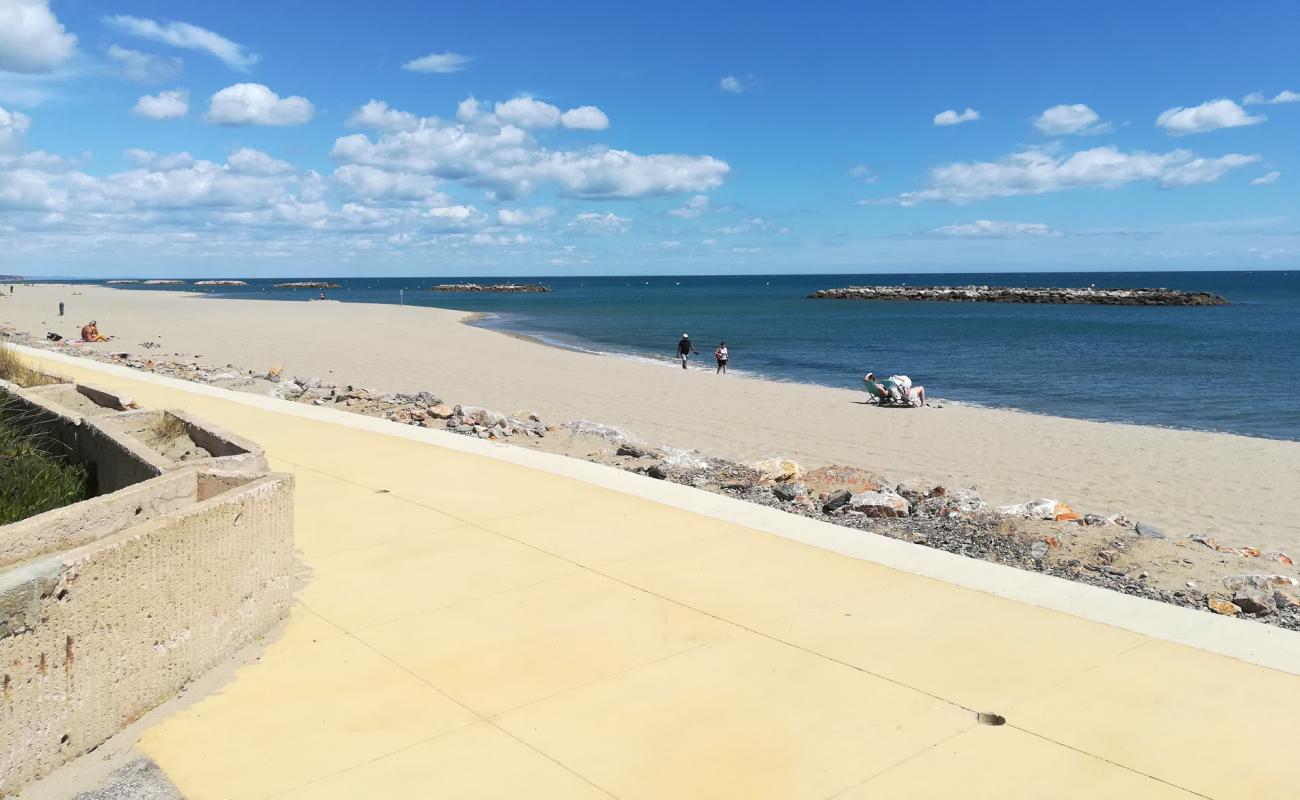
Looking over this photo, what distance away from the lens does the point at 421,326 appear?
46.6 metres

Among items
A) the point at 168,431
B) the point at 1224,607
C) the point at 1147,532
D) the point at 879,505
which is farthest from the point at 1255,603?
the point at 168,431

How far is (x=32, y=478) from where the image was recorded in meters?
5.87

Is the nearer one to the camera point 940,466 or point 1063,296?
point 940,466

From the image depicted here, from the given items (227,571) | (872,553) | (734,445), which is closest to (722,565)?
(872,553)

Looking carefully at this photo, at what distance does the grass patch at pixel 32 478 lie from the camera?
546 cm

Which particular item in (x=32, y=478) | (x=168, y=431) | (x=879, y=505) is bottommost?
(x=879, y=505)

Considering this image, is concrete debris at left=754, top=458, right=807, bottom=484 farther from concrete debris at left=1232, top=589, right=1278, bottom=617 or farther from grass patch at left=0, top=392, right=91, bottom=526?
grass patch at left=0, top=392, right=91, bottom=526

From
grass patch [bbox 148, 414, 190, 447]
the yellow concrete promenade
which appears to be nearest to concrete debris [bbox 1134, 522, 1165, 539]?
the yellow concrete promenade

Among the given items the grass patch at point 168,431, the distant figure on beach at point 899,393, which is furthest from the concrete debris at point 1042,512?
the distant figure on beach at point 899,393

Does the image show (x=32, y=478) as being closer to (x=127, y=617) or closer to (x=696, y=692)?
(x=127, y=617)

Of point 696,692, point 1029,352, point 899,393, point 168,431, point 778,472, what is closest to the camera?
point 696,692

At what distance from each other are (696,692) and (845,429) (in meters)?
14.6

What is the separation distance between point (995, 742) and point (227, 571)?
3.58 m

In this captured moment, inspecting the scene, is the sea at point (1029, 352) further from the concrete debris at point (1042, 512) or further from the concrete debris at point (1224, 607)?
the concrete debris at point (1224, 607)
